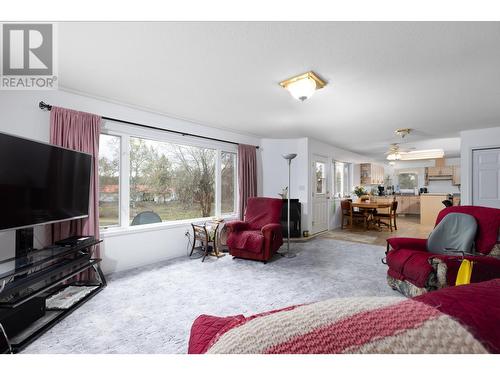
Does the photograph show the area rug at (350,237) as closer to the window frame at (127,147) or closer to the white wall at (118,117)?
the window frame at (127,147)

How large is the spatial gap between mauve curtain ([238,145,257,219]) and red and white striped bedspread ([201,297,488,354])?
4306mm

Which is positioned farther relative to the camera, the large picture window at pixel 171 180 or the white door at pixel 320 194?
the white door at pixel 320 194

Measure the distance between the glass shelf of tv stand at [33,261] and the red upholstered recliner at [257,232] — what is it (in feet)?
6.41

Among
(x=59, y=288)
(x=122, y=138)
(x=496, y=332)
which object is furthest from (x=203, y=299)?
(x=122, y=138)

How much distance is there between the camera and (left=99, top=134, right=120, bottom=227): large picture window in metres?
3.14

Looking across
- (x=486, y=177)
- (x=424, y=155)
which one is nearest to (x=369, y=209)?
(x=486, y=177)

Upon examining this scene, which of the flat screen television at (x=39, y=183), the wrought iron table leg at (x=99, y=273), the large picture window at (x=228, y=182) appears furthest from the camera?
the large picture window at (x=228, y=182)

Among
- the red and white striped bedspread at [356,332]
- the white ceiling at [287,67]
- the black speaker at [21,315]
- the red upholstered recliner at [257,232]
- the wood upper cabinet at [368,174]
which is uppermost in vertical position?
the white ceiling at [287,67]

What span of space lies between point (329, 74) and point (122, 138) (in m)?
2.86

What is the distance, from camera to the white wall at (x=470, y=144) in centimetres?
436

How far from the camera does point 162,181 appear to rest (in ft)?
12.6

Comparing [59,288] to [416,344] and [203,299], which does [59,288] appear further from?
[416,344]

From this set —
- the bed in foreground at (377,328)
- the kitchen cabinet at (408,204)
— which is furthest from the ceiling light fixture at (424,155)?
the bed in foreground at (377,328)

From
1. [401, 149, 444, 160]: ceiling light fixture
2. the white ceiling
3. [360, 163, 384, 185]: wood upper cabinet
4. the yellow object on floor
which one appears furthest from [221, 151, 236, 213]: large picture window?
[401, 149, 444, 160]: ceiling light fixture
